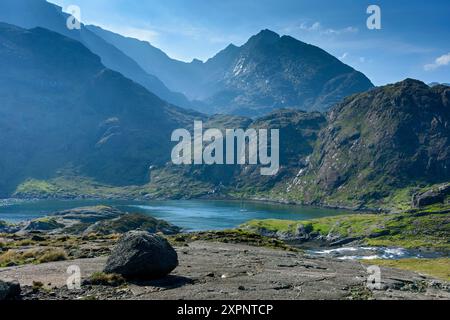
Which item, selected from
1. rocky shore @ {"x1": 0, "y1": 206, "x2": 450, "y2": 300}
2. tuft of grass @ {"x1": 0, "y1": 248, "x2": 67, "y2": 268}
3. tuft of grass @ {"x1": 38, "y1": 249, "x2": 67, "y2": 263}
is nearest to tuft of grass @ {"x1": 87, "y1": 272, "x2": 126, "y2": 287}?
Answer: rocky shore @ {"x1": 0, "y1": 206, "x2": 450, "y2": 300}

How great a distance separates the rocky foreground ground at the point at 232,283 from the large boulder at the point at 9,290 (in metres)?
0.70

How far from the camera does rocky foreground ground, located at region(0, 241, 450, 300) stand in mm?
30422

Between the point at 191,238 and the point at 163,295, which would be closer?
the point at 163,295

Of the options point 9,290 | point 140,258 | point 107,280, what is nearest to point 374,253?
point 140,258

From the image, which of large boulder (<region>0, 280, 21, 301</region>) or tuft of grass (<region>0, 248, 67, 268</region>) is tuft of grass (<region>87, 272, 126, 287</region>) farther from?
tuft of grass (<region>0, 248, 67, 268</region>)

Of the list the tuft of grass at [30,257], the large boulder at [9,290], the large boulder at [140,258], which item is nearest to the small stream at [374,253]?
the tuft of grass at [30,257]

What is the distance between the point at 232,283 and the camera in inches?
1374

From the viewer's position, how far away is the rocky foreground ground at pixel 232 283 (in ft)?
99.8

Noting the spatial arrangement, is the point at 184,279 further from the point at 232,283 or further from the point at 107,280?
the point at 107,280

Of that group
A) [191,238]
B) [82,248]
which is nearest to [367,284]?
[82,248]
